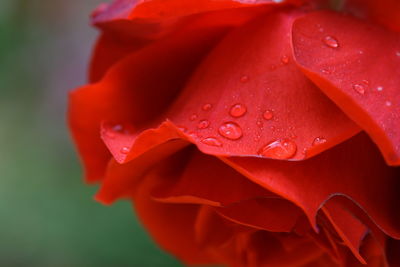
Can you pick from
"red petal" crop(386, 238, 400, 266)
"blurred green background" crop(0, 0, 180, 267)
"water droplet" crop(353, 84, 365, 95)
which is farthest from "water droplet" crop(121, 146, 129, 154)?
"blurred green background" crop(0, 0, 180, 267)

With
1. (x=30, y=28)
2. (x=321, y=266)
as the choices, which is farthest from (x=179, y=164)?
(x=30, y=28)

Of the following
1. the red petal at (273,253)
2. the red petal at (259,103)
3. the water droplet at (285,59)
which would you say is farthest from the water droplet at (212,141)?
the red petal at (273,253)

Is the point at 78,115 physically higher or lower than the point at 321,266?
higher

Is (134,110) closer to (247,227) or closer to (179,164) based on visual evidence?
(179,164)

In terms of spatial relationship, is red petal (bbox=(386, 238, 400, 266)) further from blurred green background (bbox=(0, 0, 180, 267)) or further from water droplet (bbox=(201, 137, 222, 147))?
blurred green background (bbox=(0, 0, 180, 267))

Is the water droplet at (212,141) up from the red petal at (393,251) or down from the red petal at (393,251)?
up

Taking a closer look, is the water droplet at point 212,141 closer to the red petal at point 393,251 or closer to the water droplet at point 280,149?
the water droplet at point 280,149
